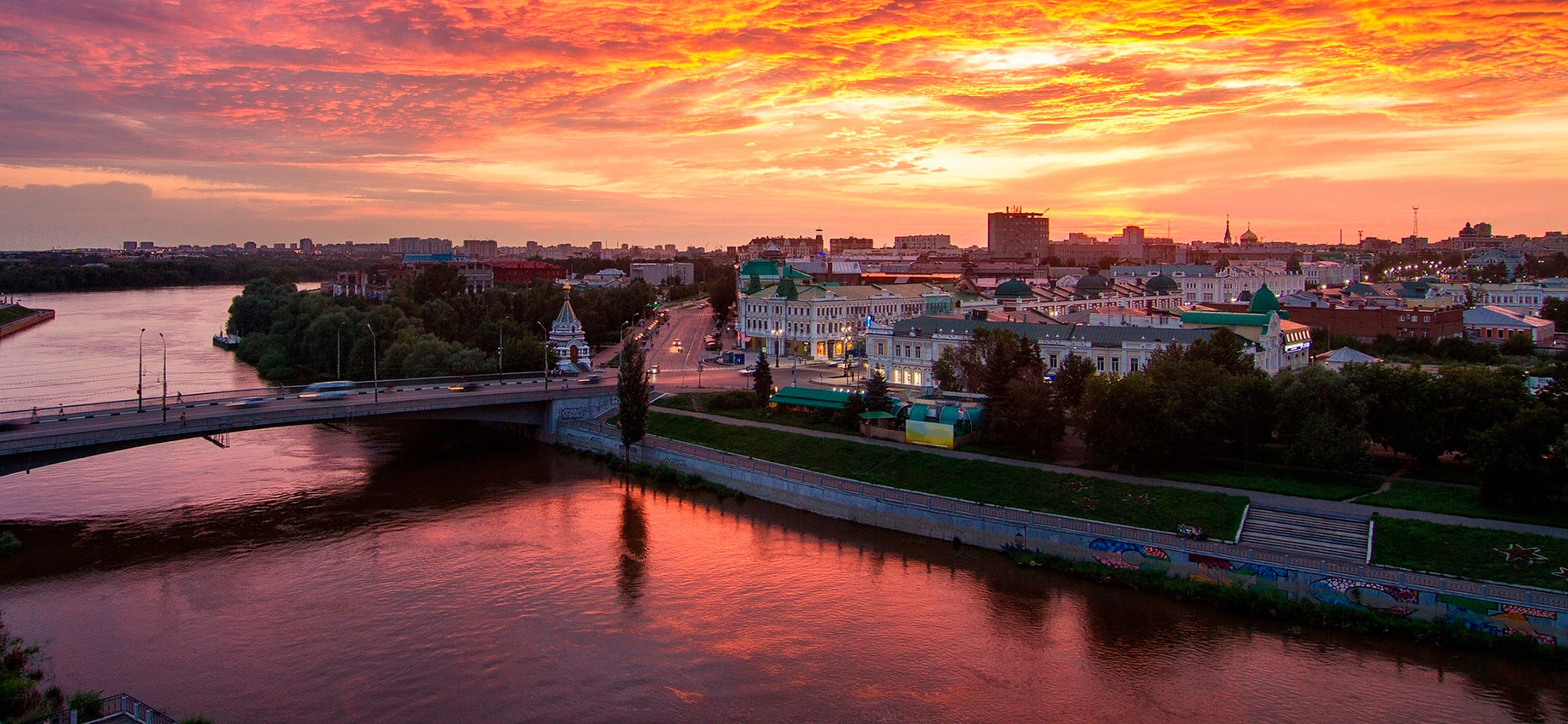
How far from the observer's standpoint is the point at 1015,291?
63.5 meters

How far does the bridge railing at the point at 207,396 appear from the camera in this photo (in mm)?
29984

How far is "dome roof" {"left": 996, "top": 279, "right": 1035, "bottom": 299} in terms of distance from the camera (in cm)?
6317

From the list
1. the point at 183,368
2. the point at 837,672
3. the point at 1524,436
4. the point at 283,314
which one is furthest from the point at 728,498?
the point at 283,314

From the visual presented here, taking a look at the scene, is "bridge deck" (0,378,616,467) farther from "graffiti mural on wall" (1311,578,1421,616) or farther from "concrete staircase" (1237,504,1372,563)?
"graffiti mural on wall" (1311,578,1421,616)

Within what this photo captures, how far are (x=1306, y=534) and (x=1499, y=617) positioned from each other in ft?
14.2

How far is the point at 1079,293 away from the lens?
7381 cm

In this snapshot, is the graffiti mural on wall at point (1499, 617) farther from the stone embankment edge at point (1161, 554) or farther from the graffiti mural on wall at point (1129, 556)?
the graffiti mural on wall at point (1129, 556)

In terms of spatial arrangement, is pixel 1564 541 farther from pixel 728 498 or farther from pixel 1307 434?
pixel 728 498

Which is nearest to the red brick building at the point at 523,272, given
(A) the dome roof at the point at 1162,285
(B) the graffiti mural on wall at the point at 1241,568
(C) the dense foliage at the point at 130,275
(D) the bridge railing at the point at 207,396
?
(C) the dense foliage at the point at 130,275

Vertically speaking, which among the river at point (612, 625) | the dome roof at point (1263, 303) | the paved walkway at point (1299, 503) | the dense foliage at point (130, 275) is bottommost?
the river at point (612, 625)

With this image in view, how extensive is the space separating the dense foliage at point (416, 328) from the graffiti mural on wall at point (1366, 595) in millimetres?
35685

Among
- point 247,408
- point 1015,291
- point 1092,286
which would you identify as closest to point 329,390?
point 247,408

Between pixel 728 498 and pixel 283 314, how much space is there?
4928cm

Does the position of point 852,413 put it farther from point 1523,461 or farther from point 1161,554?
point 1523,461
